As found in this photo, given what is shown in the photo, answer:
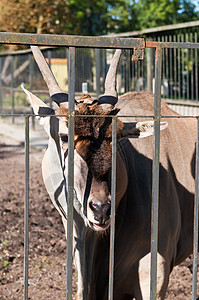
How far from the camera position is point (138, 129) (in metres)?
2.65

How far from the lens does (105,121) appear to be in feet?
8.44

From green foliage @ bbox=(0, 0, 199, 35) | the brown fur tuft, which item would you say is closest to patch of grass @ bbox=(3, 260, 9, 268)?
the brown fur tuft

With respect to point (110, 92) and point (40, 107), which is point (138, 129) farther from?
point (40, 107)

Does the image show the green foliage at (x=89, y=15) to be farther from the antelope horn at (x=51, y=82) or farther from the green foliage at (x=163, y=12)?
the antelope horn at (x=51, y=82)

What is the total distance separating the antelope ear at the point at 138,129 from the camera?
2605 millimetres

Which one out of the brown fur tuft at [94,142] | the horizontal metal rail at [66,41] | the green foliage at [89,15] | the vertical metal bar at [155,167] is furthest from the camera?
the green foliage at [89,15]

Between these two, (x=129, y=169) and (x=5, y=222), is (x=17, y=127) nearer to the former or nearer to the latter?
(x=5, y=222)

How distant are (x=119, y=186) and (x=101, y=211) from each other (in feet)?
1.77

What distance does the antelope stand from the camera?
8.31ft

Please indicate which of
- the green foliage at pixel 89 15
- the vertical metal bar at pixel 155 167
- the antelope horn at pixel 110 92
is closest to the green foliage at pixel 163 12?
the green foliage at pixel 89 15

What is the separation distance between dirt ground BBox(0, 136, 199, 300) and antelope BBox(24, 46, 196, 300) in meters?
0.91

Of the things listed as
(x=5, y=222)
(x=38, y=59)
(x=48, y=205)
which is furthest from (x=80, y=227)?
(x=48, y=205)

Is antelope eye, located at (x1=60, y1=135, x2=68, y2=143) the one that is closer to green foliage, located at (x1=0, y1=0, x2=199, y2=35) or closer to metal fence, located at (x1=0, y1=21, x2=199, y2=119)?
metal fence, located at (x1=0, y1=21, x2=199, y2=119)

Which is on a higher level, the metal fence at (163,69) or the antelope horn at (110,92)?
the metal fence at (163,69)
